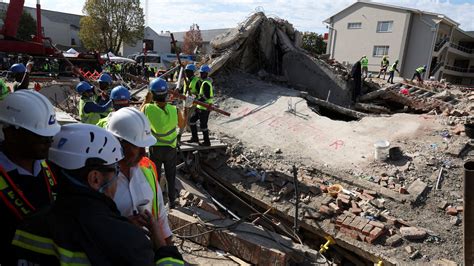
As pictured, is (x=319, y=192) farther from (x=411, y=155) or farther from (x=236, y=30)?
(x=236, y=30)

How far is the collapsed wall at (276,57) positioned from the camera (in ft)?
41.6

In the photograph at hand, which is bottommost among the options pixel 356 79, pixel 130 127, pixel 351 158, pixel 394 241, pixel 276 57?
pixel 394 241

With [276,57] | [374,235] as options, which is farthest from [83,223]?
[276,57]

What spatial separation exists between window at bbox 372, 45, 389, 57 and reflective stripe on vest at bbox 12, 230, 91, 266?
Answer: 34066mm

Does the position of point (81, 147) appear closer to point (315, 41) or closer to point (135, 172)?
point (135, 172)

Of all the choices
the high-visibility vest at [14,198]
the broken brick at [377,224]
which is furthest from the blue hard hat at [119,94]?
the broken brick at [377,224]

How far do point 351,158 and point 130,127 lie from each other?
6636mm

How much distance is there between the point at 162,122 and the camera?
181 inches

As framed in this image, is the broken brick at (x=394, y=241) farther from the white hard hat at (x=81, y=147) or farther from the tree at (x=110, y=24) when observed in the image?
the tree at (x=110, y=24)

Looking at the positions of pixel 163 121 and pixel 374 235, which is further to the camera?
pixel 374 235

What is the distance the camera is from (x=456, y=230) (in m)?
5.64

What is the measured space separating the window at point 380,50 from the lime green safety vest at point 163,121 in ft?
102

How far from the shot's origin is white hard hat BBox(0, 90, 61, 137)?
1856mm

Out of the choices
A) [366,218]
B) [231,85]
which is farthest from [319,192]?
[231,85]
